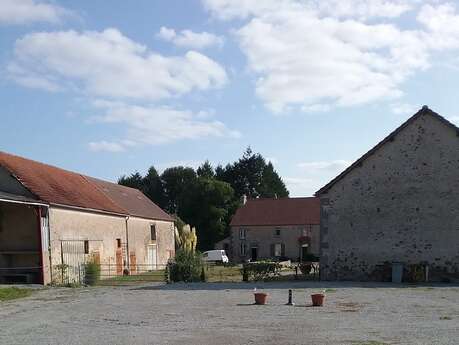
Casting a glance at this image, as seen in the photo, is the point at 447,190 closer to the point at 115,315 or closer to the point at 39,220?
the point at 115,315

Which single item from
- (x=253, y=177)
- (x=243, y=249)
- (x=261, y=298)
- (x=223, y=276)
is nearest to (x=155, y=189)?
(x=253, y=177)

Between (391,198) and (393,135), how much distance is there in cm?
272

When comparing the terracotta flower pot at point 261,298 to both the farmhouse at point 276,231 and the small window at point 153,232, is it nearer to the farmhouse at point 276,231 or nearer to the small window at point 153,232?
the small window at point 153,232

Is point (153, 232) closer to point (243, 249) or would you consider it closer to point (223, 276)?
point (223, 276)

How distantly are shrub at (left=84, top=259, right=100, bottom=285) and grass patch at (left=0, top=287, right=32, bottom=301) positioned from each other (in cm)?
493

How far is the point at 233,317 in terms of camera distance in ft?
43.3

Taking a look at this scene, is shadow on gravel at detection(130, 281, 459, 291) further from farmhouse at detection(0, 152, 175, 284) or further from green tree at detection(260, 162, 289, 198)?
green tree at detection(260, 162, 289, 198)

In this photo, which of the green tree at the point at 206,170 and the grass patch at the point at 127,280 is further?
the green tree at the point at 206,170

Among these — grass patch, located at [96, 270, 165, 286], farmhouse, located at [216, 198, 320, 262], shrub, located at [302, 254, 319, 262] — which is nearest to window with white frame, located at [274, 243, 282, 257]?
farmhouse, located at [216, 198, 320, 262]

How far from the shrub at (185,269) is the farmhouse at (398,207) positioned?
5.70 meters

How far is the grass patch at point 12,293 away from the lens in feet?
63.5

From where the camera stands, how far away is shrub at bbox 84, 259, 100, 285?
2644 cm

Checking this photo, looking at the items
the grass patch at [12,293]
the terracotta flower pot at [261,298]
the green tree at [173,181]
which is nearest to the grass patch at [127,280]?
the grass patch at [12,293]

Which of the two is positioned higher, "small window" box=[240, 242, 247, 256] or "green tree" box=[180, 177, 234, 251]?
"green tree" box=[180, 177, 234, 251]
